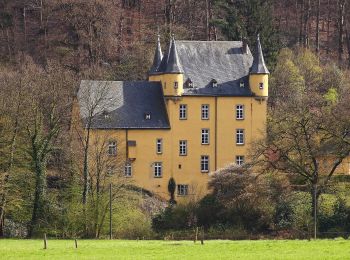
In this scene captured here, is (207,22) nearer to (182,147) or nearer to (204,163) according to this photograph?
(182,147)

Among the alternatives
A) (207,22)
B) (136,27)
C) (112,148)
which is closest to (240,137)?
(112,148)

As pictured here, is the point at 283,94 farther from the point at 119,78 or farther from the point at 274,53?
the point at 119,78

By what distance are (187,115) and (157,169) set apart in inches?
147

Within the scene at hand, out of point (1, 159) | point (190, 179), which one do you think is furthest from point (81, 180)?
point (190, 179)

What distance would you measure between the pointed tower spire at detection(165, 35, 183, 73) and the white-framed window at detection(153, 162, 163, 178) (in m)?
5.63

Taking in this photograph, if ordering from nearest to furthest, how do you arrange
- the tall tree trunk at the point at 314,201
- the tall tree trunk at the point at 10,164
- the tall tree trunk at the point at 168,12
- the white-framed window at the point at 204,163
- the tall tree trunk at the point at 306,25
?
the tall tree trunk at the point at 314,201
the tall tree trunk at the point at 10,164
the white-framed window at the point at 204,163
the tall tree trunk at the point at 168,12
the tall tree trunk at the point at 306,25

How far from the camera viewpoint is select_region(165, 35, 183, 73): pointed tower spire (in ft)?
214

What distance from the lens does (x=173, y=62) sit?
6556 centimetres

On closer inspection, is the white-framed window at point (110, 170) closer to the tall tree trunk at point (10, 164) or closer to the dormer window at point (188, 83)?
the tall tree trunk at point (10, 164)

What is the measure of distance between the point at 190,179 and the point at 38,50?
2507cm

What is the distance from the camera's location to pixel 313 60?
3236 inches

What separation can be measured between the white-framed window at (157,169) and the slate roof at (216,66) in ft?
15.1

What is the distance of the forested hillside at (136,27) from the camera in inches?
3250

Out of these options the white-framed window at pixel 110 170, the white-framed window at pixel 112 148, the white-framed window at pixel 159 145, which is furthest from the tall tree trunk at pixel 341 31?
the white-framed window at pixel 110 170
